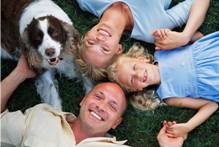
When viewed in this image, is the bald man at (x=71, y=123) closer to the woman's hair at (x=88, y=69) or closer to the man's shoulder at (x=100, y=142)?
the man's shoulder at (x=100, y=142)

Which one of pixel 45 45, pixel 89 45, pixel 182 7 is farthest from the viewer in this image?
pixel 182 7

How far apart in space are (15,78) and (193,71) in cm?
120

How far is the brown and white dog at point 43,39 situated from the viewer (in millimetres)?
3285

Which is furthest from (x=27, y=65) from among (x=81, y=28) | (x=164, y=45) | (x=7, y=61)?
(x=164, y=45)

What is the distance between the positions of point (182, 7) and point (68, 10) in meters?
0.83

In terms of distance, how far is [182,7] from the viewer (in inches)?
147

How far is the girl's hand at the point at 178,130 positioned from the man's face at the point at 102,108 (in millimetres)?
373

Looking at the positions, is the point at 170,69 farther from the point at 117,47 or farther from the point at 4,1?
the point at 4,1

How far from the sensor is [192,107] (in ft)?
11.8

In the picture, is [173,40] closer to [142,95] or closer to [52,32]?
[142,95]

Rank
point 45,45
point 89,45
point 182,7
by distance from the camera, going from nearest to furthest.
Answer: point 45,45
point 89,45
point 182,7

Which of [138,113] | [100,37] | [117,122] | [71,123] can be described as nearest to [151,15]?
[100,37]

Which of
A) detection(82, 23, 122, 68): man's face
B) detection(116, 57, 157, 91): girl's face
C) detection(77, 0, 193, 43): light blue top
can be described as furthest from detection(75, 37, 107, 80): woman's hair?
detection(77, 0, 193, 43): light blue top

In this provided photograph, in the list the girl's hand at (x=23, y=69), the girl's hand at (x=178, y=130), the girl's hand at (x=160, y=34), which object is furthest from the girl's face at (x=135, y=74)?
the girl's hand at (x=23, y=69)
